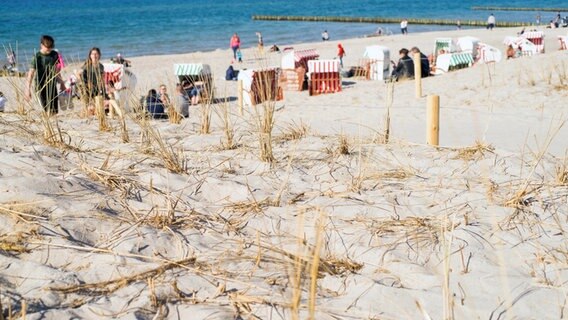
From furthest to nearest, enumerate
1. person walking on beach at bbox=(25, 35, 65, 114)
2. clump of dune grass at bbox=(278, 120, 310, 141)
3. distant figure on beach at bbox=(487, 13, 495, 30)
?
distant figure on beach at bbox=(487, 13, 495, 30)
person walking on beach at bbox=(25, 35, 65, 114)
clump of dune grass at bbox=(278, 120, 310, 141)

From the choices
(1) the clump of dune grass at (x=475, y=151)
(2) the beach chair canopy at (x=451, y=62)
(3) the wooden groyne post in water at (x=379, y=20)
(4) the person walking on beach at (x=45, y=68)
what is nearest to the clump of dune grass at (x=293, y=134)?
(1) the clump of dune grass at (x=475, y=151)

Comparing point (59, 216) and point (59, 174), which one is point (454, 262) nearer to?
point (59, 216)

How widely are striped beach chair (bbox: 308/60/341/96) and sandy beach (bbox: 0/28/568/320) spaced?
8.57 metres

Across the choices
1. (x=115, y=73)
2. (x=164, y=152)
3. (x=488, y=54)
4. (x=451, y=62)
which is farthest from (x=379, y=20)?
(x=164, y=152)

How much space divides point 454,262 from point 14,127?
319 cm

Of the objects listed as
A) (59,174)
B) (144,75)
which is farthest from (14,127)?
(144,75)

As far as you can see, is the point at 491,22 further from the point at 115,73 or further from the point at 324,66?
the point at 115,73

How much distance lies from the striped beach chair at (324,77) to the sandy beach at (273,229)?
8.57 metres

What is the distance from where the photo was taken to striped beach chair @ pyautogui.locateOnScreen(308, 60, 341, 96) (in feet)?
44.3

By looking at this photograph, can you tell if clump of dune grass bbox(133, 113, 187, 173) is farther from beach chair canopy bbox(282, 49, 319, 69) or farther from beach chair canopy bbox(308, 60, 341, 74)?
beach chair canopy bbox(282, 49, 319, 69)

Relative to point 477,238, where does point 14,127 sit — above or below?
above

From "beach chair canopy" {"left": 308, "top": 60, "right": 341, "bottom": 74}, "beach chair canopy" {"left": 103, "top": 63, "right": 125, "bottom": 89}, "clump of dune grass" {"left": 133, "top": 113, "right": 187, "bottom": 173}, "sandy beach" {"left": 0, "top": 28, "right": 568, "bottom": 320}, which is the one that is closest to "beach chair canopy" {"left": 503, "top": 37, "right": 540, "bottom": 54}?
"beach chair canopy" {"left": 308, "top": 60, "right": 341, "bottom": 74}

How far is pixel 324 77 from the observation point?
535 inches

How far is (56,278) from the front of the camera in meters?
2.46
